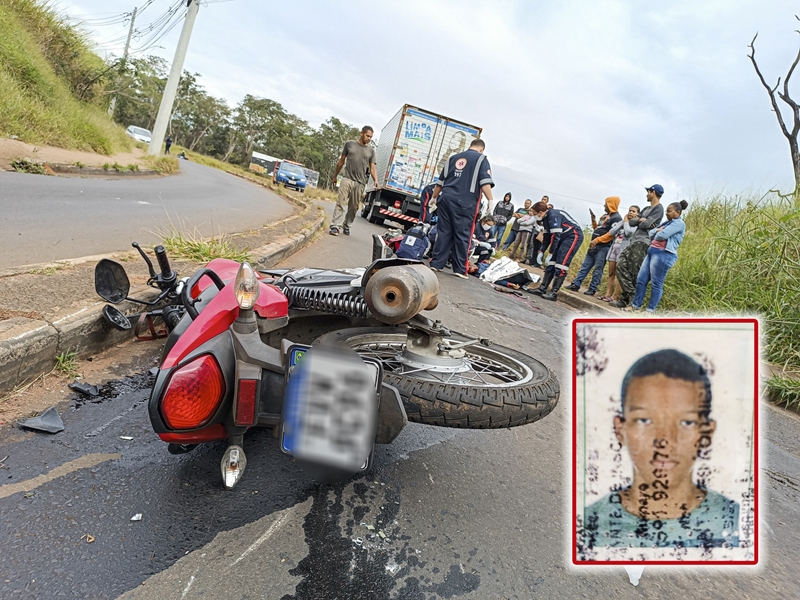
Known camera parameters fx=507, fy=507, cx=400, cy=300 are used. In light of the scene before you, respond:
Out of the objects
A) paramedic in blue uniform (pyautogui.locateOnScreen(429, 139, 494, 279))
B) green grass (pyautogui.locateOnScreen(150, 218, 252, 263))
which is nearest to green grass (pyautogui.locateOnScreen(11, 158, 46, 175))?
green grass (pyautogui.locateOnScreen(150, 218, 252, 263))

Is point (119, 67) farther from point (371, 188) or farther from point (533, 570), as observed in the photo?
point (533, 570)

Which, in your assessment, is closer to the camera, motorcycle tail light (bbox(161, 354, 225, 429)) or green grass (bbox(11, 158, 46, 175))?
motorcycle tail light (bbox(161, 354, 225, 429))

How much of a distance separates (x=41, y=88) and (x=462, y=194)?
15.7m

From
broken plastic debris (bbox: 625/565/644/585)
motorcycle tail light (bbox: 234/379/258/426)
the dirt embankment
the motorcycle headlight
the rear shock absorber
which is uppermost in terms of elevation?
the motorcycle headlight

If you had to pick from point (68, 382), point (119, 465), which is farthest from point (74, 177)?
point (119, 465)

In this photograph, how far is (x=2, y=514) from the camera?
1640mm

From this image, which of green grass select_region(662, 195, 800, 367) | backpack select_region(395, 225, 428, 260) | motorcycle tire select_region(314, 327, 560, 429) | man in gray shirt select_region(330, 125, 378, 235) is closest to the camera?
motorcycle tire select_region(314, 327, 560, 429)

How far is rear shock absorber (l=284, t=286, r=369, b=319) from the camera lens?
91.1 inches

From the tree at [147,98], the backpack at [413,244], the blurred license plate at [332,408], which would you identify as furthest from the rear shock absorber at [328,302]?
the tree at [147,98]

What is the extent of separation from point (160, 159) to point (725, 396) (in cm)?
2278

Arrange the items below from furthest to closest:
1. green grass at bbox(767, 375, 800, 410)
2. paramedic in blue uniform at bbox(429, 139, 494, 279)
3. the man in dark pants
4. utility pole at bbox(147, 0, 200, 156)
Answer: utility pole at bbox(147, 0, 200, 156), the man in dark pants, paramedic in blue uniform at bbox(429, 139, 494, 279), green grass at bbox(767, 375, 800, 410)

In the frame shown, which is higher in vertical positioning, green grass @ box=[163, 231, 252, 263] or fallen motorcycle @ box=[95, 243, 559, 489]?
fallen motorcycle @ box=[95, 243, 559, 489]

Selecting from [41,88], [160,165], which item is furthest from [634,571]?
[160,165]

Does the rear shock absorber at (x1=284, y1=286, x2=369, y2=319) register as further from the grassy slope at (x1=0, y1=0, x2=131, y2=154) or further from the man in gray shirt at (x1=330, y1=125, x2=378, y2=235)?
the grassy slope at (x1=0, y1=0, x2=131, y2=154)
